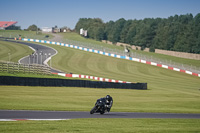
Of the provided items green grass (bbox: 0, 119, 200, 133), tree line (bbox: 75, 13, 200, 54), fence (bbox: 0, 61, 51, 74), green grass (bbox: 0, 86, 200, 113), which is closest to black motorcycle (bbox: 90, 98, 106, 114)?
green grass (bbox: 0, 119, 200, 133)

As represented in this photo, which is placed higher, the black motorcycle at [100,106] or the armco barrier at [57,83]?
the black motorcycle at [100,106]

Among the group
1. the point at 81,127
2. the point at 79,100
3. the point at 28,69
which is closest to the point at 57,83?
the point at 79,100

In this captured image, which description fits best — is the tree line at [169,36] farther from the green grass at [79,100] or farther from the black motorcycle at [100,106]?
the black motorcycle at [100,106]

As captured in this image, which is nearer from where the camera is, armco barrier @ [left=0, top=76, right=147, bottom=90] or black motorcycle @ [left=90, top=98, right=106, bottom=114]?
black motorcycle @ [left=90, top=98, right=106, bottom=114]

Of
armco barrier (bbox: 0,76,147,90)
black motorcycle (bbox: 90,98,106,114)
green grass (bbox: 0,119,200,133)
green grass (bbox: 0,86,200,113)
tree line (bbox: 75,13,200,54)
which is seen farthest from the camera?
tree line (bbox: 75,13,200,54)

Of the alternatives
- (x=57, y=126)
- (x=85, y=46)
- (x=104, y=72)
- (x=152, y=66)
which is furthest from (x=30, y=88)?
(x=85, y=46)

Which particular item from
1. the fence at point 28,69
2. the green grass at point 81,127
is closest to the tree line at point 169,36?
the fence at point 28,69

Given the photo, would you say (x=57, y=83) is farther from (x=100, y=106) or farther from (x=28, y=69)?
(x=100, y=106)

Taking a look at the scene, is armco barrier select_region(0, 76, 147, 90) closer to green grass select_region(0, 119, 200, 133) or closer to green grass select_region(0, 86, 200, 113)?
green grass select_region(0, 86, 200, 113)

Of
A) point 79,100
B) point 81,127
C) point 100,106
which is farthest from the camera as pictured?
point 79,100

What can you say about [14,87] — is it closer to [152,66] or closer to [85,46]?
[152,66]

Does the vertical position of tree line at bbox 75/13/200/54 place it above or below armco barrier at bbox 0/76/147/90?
above

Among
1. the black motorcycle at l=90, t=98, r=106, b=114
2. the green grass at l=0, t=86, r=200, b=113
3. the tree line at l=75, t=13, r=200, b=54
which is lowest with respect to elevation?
the green grass at l=0, t=86, r=200, b=113

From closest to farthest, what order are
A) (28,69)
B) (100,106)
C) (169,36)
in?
(100,106), (28,69), (169,36)
